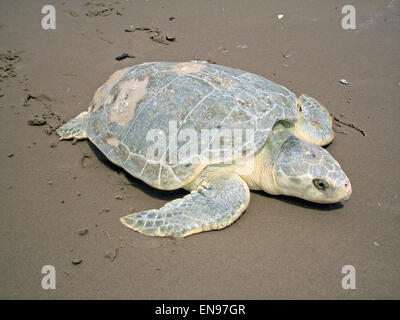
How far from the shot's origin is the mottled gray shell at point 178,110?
2.48 meters

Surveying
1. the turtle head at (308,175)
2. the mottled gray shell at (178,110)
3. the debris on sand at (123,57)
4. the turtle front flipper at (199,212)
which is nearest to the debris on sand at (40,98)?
the mottled gray shell at (178,110)

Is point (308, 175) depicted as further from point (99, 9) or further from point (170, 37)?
point (99, 9)

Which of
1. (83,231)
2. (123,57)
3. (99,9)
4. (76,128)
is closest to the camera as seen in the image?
(83,231)

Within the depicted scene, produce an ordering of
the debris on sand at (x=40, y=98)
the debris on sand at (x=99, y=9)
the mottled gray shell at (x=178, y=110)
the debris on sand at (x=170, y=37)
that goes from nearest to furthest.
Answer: the mottled gray shell at (x=178, y=110) → the debris on sand at (x=40, y=98) → the debris on sand at (x=170, y=37) → the debris on sand at (x=99, y=9)

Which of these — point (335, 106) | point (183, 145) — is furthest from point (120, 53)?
point (335, 106)

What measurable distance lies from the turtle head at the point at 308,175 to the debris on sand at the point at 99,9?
4835 millimetres

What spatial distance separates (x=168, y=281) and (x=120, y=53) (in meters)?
3.84

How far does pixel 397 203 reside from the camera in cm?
247

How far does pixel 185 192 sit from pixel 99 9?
480 cm

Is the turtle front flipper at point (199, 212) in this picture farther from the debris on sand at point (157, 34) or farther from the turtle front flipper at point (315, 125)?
the debris on sand at point (157, 34)

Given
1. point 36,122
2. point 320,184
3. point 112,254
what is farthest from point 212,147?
point 36,122

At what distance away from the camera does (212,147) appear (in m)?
2.43

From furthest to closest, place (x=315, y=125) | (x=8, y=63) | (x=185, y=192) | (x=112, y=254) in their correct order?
(x=8, y=63)
(x=315, y=125)
(x=185, y=192)
(x=112, y=254)
